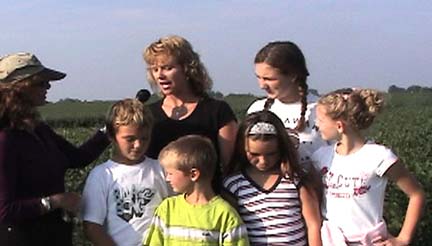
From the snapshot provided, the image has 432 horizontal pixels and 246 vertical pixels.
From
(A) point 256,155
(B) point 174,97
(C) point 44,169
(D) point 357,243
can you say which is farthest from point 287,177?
(C) point 44,169

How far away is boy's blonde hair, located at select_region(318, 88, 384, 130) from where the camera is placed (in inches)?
185

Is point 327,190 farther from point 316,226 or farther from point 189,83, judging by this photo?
point 189,83

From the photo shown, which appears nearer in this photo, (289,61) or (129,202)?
(129,202)

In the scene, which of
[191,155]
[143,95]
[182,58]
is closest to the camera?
[191,155]

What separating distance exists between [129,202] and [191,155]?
0.46m

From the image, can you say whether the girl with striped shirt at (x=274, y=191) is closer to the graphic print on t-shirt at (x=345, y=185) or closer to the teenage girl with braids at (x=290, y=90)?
the graphic print on t-shirt at (x=345, y=185)

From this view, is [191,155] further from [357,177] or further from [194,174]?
[357,177]

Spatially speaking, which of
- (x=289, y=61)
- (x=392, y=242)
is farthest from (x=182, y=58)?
(x=392, y=242)

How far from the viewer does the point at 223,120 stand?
4961 millimetres

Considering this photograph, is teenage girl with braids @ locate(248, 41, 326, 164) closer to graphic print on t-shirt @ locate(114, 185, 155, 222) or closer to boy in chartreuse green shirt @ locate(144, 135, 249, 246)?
boy in chartreuse green shirt @ locate(144, 135, 249, 246)

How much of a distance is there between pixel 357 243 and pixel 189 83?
4.14ft

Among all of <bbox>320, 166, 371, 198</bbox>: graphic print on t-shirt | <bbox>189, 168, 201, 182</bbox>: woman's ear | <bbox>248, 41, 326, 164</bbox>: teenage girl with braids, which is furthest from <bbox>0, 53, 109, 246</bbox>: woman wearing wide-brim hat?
<bbox>320, 166, 371, 198</bbox>: graphic print on t-shirt

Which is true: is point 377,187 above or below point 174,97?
below

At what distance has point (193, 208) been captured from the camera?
14.9ft
